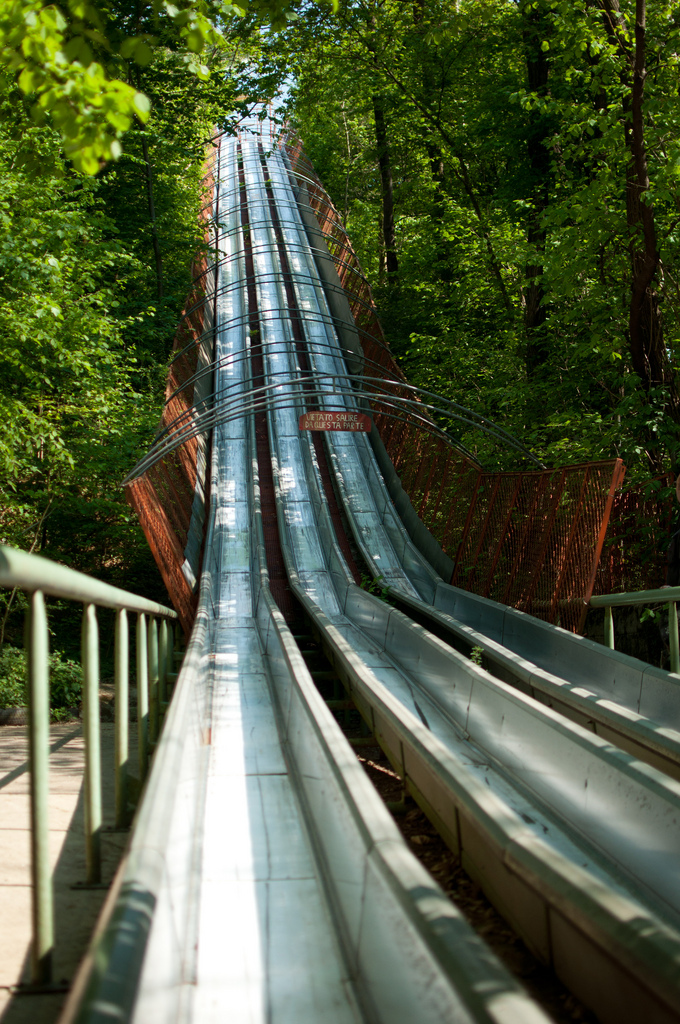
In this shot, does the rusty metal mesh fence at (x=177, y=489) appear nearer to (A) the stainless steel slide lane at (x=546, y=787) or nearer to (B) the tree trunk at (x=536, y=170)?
(A) the stainless steel slide lane at (x=546, y=787)

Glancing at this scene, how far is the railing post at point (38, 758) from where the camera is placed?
2.08 meters

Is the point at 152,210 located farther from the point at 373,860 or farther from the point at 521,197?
the point at 373,860

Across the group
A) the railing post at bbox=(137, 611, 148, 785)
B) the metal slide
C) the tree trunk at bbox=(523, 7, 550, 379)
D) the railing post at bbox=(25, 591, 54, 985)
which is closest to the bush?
the metal slide

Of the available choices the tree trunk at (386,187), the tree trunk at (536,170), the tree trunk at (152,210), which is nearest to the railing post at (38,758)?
the tree trunk at (536,170)

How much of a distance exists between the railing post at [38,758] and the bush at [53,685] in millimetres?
8006

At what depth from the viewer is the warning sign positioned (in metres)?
10.8

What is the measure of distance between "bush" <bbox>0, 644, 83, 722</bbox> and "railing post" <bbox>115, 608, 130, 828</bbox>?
6.52 m

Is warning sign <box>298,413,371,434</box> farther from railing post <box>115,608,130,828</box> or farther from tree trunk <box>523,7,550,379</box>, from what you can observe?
railing post <box>115,608,130,828</box>

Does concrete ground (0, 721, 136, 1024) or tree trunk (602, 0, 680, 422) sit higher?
tree trunk (602, 0, 680, 422)

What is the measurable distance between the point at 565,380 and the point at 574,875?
33.9 ft

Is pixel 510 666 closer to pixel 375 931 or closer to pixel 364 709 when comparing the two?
pixel 364 709

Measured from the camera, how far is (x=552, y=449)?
957cm

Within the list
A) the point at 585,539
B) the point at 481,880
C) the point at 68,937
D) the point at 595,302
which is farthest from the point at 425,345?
the point at 68,937

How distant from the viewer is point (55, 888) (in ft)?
9.78
